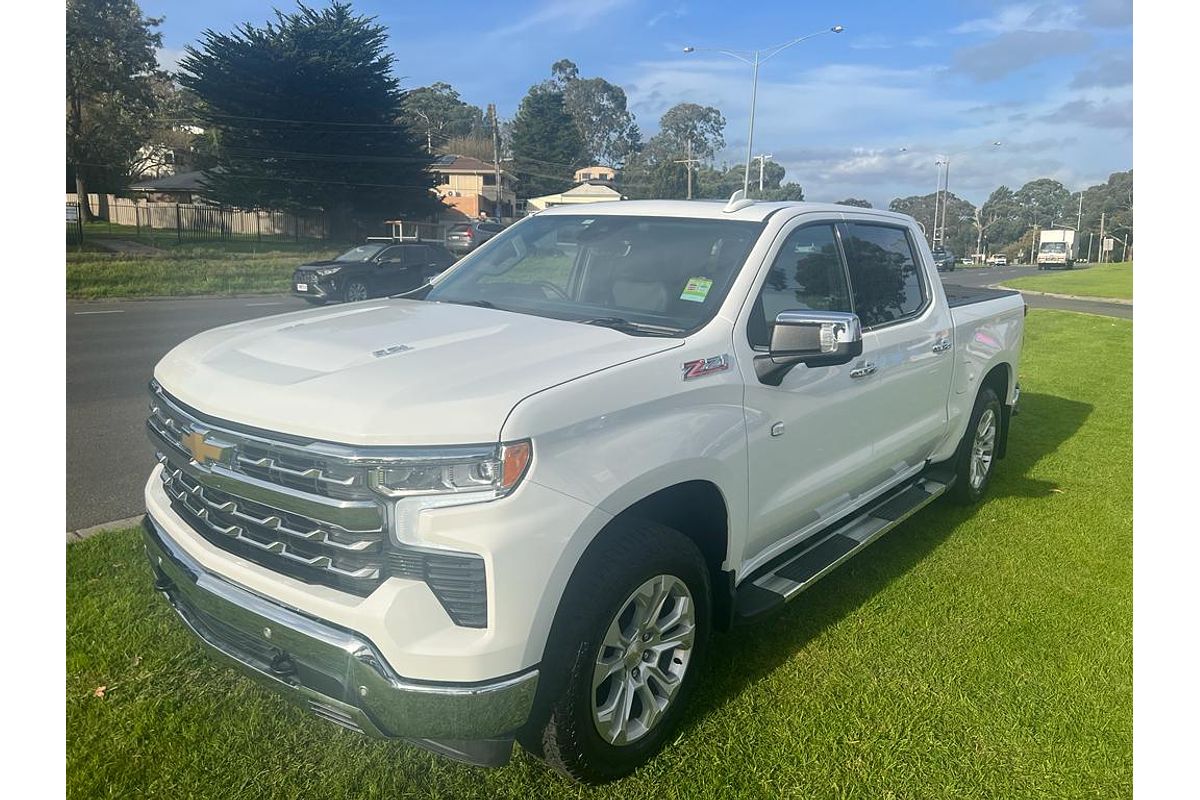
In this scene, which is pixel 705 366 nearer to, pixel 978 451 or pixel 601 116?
pixel 978 451

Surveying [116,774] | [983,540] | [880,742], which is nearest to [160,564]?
[116,774]

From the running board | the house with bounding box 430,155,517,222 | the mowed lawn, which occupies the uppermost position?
the house with bounding box 430,155,517,222

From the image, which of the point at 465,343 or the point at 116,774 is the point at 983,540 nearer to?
the point at 465,343

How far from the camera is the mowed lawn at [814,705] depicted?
2.91m

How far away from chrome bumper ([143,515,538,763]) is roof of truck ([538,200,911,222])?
2291 millimetres

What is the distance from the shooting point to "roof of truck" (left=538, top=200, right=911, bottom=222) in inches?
153

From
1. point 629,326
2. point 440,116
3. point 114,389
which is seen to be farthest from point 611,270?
point 440,116

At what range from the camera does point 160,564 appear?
9.82 ft

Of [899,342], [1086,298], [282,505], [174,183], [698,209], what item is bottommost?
[282,505]

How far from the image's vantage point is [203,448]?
2.67m

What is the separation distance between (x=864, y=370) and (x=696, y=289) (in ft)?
3.45

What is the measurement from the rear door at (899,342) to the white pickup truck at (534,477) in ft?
0.27

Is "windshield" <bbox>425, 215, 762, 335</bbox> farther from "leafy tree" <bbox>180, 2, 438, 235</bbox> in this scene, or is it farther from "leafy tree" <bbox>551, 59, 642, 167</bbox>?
"leafy tree" <bbox>551, 59, 642, 167</bbox>

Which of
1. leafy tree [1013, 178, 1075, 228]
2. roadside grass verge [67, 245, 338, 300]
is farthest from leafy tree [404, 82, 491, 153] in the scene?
leafy tree [1013, 178, 1075, 228]
